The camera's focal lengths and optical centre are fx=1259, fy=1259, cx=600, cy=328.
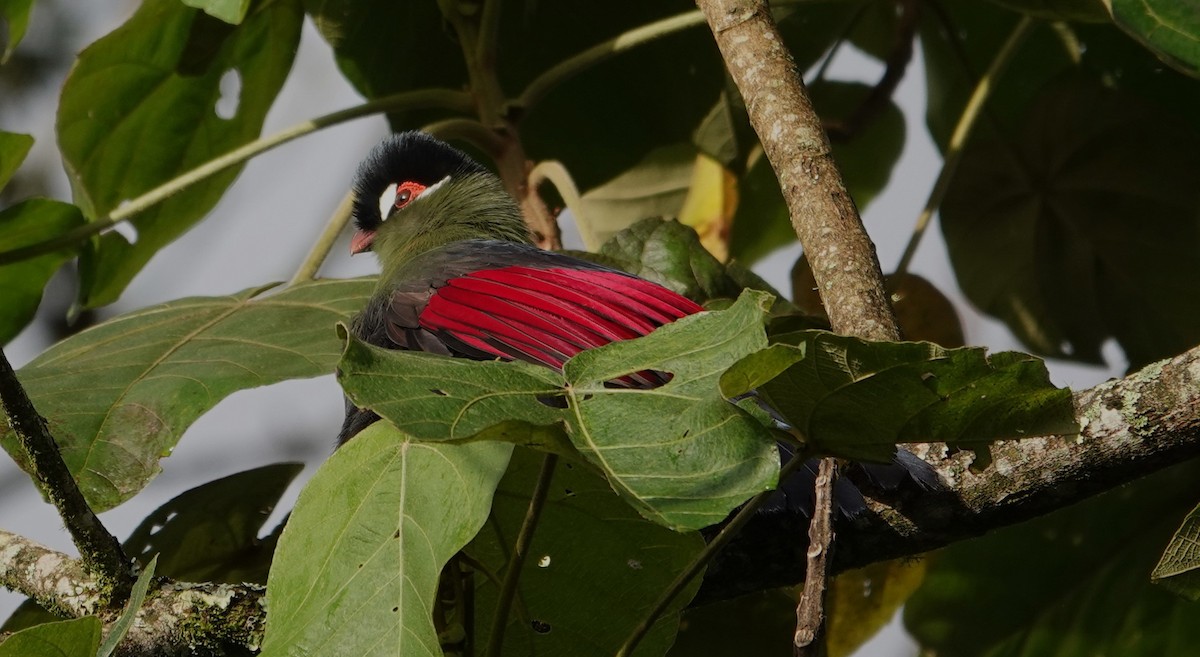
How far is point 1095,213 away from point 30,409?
2.61 m

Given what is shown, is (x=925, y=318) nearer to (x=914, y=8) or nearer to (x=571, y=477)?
(x=914, y=8)

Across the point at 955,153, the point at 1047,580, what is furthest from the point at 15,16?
the point at 1047,580

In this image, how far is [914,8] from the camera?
313 cm

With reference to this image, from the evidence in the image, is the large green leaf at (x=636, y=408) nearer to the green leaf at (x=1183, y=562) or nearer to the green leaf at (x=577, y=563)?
the green leaf at (x=577, y=563)

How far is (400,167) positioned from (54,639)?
206cm

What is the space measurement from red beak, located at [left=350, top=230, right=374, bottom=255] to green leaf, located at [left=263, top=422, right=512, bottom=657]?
2.08 m

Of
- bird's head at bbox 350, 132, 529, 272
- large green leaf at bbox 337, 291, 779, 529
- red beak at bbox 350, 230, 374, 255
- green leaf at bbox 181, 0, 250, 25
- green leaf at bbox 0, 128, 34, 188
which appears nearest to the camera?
large green leaf at bbox 337, 291, 779, 529

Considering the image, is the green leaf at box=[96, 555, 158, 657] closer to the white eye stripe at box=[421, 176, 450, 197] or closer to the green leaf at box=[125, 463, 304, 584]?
the green leaf at box=[125, 463, 304, 584]

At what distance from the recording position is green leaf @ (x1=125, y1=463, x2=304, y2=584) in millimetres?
2320

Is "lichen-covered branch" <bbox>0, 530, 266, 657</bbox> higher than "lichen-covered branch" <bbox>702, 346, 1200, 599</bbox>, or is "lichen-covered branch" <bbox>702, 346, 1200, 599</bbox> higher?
"lichen-covered branch" <bbox>702, 346, 1200, 599</bbox>

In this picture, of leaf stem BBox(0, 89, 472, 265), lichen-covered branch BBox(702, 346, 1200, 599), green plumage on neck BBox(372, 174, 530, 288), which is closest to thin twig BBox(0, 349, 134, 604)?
lichen-covered branch BBox(702, 346, 1200, 599)

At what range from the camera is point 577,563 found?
174cm

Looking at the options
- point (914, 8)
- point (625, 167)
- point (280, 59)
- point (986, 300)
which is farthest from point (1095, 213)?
point (280, 59)

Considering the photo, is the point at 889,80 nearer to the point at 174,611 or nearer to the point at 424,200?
the point at 424,200
